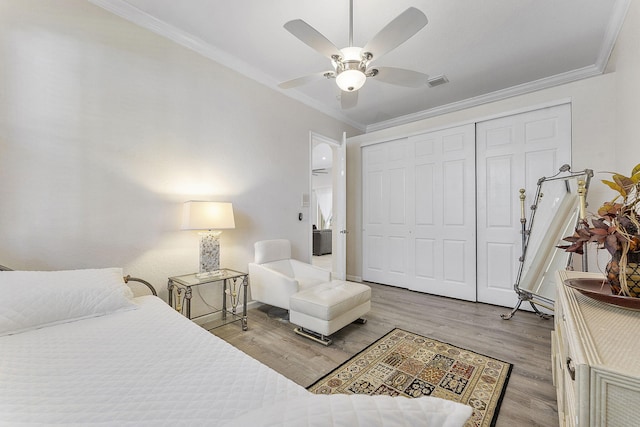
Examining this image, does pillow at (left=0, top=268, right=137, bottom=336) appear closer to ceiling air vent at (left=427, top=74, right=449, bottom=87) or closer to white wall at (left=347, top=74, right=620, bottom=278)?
ceiling air vent at (left=427, top=74, right=449, bottom=87)

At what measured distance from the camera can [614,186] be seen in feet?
3.71

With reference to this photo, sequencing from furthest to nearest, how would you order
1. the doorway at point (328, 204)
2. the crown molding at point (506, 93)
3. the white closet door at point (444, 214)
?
the doorway at point (328, 204) → the white closet door at point (444, 214) → the crown molding at point (506, 93)

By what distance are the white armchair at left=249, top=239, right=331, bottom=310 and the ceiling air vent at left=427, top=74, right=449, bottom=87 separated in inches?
108

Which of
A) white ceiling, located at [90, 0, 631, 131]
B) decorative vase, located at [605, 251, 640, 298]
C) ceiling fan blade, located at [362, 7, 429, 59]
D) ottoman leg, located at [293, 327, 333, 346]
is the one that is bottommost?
ottoman leg, located at [293, 327, 333, 346]

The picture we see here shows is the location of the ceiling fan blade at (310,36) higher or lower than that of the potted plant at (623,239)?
higher

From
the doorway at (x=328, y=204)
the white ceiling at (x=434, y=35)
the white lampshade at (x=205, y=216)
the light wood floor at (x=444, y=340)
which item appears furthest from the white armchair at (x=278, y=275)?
the white ceiling at (x=434, y=35)

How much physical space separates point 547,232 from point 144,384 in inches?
140

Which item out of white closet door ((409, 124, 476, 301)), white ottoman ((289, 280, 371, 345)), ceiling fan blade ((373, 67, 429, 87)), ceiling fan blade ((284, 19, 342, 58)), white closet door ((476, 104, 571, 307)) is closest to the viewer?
ceiling fan blade ((284, 19, 342, 58))

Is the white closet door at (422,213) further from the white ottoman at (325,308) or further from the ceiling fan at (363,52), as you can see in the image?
the ceiling fan at (363,52)

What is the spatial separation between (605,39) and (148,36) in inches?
171

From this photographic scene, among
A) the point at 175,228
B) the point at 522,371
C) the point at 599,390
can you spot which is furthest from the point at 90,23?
the point at 522,371

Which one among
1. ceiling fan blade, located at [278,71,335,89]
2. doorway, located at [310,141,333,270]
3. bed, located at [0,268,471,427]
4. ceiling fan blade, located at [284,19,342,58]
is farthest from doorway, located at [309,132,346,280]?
bed, located at [0,268,471,427]

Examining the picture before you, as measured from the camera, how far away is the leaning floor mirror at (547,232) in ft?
8.46

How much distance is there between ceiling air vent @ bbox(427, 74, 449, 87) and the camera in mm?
3364
